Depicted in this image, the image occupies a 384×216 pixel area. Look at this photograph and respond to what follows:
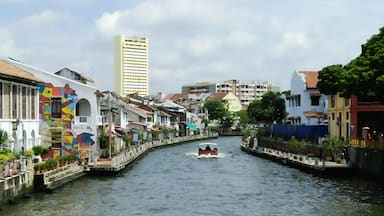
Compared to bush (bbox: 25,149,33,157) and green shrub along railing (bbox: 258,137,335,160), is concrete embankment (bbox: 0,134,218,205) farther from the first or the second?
green shrub along railing (bbox: 258,137,335,160)

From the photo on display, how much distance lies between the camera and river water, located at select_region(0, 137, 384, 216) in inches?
1363

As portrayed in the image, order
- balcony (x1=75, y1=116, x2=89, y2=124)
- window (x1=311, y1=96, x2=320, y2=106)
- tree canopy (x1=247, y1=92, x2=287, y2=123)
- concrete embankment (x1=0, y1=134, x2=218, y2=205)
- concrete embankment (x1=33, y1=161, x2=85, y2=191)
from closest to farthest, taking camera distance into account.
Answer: concrete embankment (x1=0, y1=134, x2=218, y2=205)
concrete embankment (x1=33, y1=161, x2=85, y2=191)
balcony (x1=75, y1=116, x2=89, y2=124)
window (x1=311, y1=96, x2=320, y2=106)
tree canopy (x1=247, y1=92, x2=287, y2=123)

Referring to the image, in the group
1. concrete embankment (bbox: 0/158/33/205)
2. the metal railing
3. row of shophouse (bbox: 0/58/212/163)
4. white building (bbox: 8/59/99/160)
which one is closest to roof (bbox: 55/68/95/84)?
row of shophouse (bbox: 0/58/212/163)

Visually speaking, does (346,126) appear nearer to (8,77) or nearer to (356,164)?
(356,164)

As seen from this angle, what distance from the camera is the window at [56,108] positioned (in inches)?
2345

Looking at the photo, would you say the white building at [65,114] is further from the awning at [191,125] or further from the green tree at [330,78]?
the awning at [191,125]

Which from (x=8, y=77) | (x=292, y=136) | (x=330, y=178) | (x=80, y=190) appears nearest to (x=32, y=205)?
(x=80, y=190)

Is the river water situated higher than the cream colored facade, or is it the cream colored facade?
the cream colored facade

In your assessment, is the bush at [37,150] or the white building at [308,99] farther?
the white building at [308,99]

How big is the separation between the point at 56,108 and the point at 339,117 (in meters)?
28.7

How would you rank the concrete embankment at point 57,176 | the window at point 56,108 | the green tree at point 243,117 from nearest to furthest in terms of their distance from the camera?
the concrete embankment at point 57,176
the window at point 56,108
the green tree at point 243,117

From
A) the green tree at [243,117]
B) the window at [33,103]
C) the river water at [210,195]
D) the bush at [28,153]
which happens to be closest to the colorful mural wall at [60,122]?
the window at [33,103]

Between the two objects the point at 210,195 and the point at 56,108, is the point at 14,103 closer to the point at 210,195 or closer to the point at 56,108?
the point at 56,108

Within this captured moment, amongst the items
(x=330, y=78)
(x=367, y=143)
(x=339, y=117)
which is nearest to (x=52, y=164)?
(x=330, y=78)
